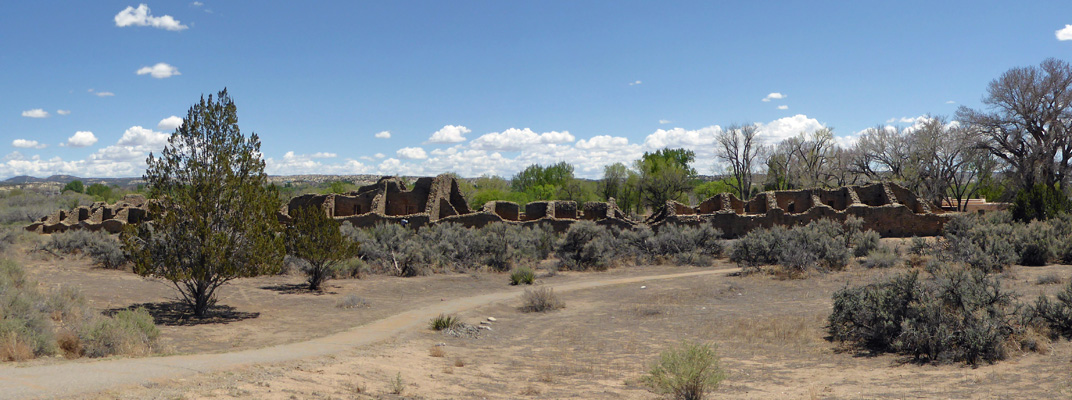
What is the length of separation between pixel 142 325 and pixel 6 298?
2.41 metres

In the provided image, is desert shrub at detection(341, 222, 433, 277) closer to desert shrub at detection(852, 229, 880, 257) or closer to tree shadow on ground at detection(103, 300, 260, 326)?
tree shadow on ground at detection(103, 300, 260, 326)

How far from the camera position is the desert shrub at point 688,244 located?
82.7ft

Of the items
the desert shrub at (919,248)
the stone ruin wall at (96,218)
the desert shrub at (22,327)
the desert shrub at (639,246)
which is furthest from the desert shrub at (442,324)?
the stone ruin wall at (96,218)

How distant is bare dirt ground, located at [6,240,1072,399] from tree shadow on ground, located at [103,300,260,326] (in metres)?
0.24

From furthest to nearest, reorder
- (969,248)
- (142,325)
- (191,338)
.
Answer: (969,248), (191,338), (142,325)

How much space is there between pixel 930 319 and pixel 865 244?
1441 cm

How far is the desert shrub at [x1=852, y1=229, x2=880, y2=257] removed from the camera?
22.5 m

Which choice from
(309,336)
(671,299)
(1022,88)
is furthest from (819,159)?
(309,336)

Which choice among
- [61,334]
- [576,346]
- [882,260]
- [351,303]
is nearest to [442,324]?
[576,346]

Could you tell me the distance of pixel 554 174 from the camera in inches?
3295

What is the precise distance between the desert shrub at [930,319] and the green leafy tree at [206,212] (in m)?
11.8

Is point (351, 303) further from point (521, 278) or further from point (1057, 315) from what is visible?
point (1057, 315)

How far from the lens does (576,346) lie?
1186cm

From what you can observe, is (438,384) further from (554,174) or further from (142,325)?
(554,174)
